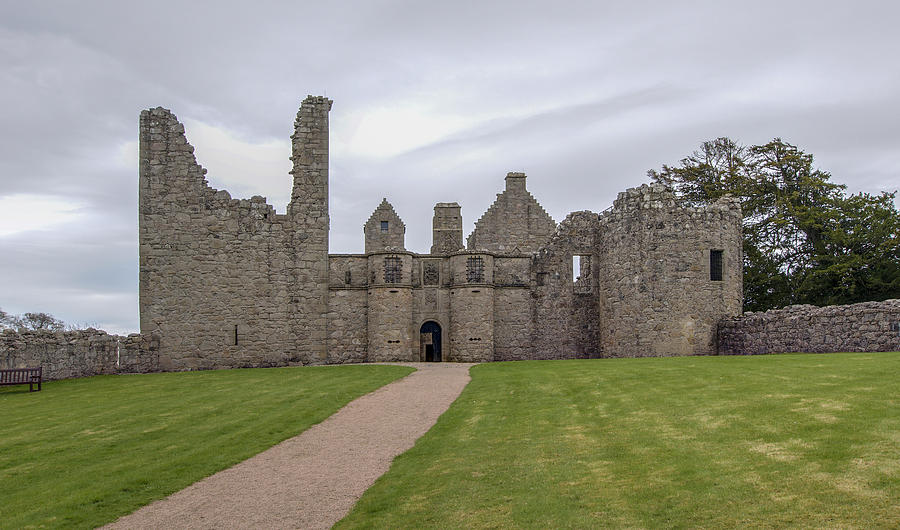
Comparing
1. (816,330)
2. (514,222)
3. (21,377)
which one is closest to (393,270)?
(21,377)

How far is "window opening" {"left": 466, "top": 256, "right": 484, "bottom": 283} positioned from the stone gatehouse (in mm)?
79

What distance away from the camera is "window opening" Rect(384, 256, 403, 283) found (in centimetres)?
2895

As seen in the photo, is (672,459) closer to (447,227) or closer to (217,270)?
(217,270)

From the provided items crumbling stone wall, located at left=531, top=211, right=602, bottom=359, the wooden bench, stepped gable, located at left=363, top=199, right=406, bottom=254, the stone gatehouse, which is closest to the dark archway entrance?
the stone gatehouse

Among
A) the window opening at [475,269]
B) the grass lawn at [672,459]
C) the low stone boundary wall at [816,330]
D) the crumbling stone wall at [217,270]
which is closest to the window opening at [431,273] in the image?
the window opening at [475,269]

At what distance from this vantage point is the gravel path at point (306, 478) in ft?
29.2

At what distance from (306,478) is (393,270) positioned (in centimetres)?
1851

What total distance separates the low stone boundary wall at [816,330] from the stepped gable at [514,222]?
16455 mm

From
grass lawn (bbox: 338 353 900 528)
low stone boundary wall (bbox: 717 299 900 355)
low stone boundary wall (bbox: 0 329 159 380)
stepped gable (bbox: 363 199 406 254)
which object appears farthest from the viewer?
stepped gable (bbox: 363 199 406 254)

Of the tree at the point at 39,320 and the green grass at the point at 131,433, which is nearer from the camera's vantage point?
the green grass at the point at 131,433

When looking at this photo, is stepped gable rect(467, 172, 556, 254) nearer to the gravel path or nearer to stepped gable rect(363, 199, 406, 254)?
stepped gable rect(363, 199, 406, 254)

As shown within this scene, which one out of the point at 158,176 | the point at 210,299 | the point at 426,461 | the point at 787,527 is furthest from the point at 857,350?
the point at 158,176

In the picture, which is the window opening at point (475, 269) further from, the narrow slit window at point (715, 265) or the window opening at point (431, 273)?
the narrow slit window at point (715, 265)

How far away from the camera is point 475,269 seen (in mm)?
29375
